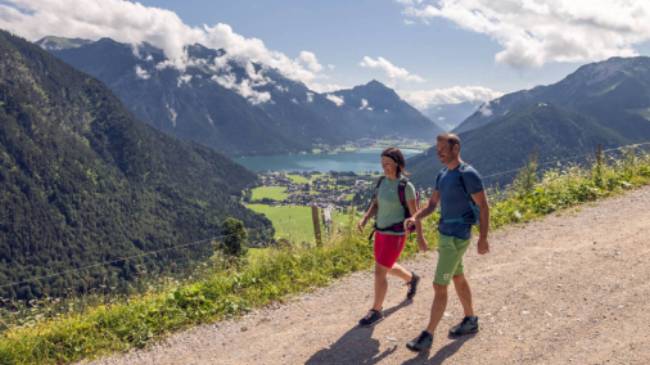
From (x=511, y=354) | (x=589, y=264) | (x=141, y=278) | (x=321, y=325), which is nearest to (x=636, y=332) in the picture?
(x=511, y=354)

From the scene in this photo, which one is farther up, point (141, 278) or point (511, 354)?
point (141, 278)

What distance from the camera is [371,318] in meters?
6.55

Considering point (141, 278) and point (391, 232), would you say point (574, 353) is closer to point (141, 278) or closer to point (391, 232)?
point (391, 232)

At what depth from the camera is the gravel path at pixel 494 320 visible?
17.8 feet

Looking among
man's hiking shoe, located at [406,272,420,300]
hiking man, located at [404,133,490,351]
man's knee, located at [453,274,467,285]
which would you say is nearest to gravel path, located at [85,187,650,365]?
man's hiking shoe, located at [406,272,420,300]

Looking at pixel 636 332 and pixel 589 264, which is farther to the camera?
pixel 589 264

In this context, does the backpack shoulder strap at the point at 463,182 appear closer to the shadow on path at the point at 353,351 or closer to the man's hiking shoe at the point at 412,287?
the shadow on path at the point at 353,351

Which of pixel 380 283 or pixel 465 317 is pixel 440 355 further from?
pixel 380 283

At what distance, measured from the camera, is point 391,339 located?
6.07 m

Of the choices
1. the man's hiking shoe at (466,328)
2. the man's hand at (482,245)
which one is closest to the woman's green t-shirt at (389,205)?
the man's hand at (482,245)

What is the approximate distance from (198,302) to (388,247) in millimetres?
3732

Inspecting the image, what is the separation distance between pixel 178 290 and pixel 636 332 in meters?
6.91

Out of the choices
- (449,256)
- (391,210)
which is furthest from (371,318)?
(449,256)

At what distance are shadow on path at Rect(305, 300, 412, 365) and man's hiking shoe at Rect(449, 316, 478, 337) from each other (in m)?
0.80
